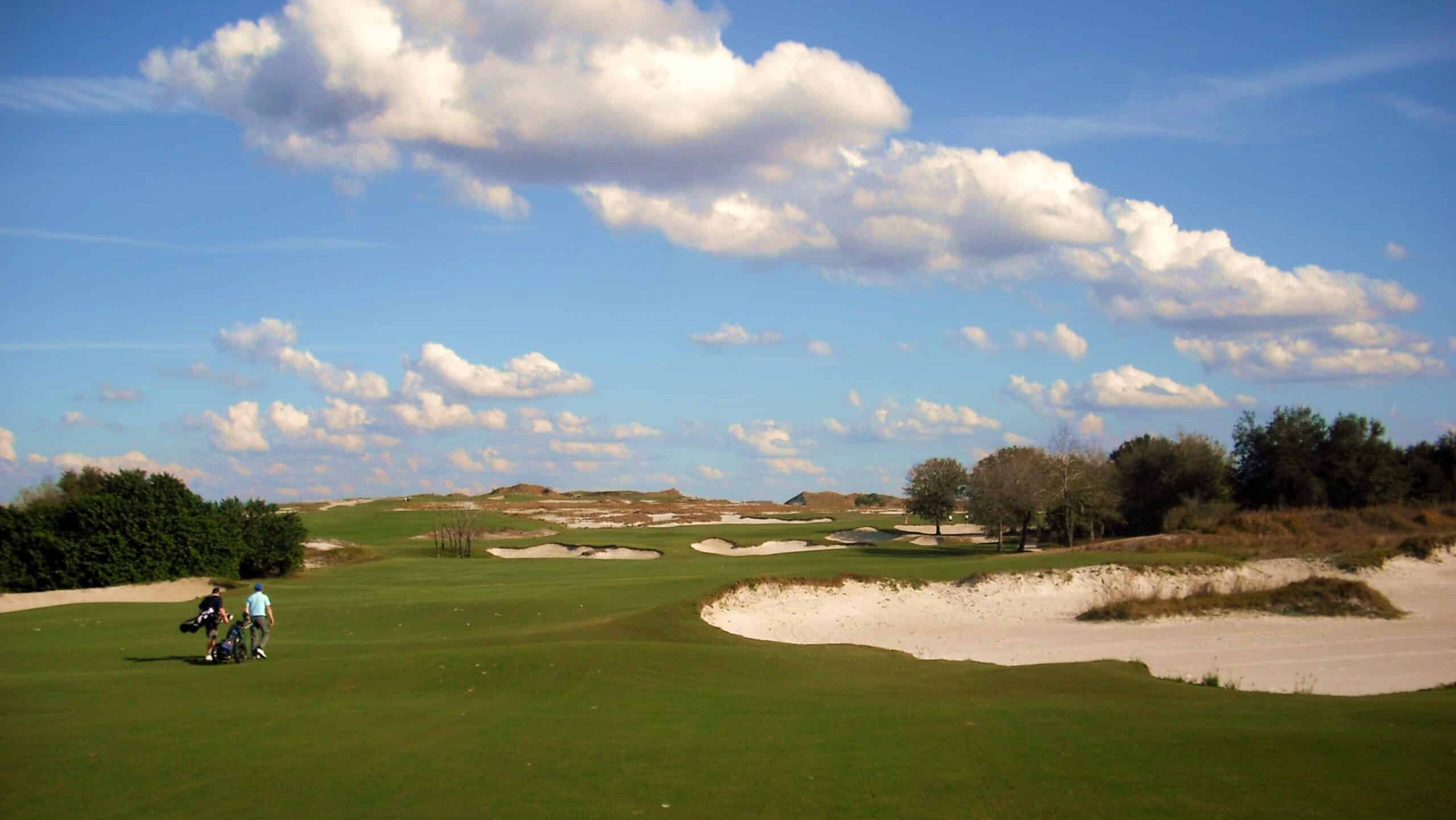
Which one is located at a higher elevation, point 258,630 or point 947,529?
point 258,630

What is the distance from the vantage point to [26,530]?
37281mm

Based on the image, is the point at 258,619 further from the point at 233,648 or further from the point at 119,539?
the point at 119,539

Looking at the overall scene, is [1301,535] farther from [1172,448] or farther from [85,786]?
[85,786]

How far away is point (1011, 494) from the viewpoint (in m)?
52.9

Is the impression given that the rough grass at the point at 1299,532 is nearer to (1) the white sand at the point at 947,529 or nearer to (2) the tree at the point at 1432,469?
(2) the tree at the point at 1432,469

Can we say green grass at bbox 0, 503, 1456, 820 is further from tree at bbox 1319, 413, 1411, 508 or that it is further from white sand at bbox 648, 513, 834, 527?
white sand at bbox 648, 513, 834, 527

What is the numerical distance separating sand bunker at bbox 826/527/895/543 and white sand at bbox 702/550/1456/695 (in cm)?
3356

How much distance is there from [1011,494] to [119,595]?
40.7 meters

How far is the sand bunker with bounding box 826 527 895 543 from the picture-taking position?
68.4 m

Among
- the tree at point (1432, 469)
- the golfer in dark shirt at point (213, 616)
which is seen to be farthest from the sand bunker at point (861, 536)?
the golfer in dark shirt at point (213, 616)

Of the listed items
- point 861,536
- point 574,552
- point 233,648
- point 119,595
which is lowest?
point 574,552

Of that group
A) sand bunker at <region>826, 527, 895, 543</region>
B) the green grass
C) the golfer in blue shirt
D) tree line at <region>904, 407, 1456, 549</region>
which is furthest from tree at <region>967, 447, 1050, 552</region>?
the golfer in blue shirt

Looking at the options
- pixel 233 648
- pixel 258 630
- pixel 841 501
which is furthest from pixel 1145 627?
pixel 841 501

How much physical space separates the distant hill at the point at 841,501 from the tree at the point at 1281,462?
78489 mm
